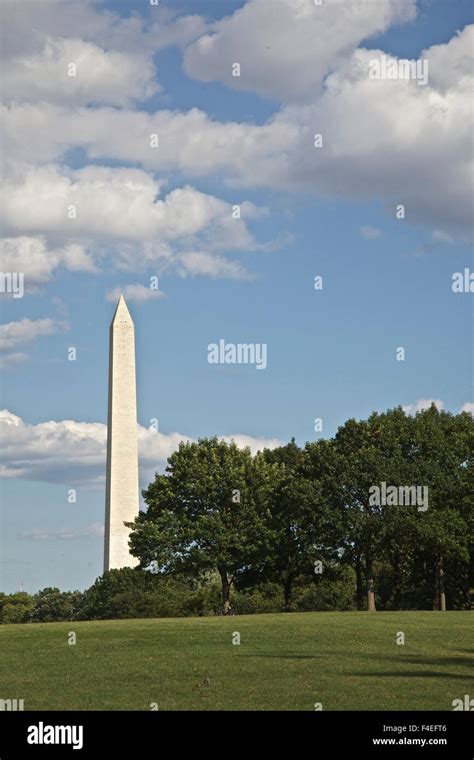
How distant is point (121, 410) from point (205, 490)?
22.9 feet

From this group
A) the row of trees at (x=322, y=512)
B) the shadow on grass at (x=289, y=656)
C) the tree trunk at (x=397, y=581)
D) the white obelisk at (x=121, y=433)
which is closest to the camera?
the shadow on grass at (x=289, y=656)

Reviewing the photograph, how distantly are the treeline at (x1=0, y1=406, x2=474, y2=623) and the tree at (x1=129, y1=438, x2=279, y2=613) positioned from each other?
0.08 m

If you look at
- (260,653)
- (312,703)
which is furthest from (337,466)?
(312,703)

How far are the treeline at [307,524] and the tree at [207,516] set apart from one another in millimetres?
84

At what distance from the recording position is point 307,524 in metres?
64.8

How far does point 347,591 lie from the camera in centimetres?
7338

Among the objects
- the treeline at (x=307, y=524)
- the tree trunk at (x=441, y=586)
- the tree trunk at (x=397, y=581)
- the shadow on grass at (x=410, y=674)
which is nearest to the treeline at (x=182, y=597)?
the treeline at (x=307, y=524)

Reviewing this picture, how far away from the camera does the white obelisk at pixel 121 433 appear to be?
220 ft

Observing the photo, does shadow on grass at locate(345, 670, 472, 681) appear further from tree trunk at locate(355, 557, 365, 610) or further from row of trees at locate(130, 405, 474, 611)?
tree trunk at locate(355, 557, 365, 610)

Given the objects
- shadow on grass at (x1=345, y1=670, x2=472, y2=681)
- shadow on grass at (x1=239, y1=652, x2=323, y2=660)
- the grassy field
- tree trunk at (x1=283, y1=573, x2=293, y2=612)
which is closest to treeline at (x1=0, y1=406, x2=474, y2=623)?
tree trunk at (x1=283, y1=573, x2=293, y2=612)

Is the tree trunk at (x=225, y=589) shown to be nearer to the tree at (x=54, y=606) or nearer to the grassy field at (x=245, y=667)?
the tree at (x=54, y=606)

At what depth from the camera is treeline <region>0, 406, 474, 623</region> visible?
6353cm

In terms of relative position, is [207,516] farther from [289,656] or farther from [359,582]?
[289,656]
